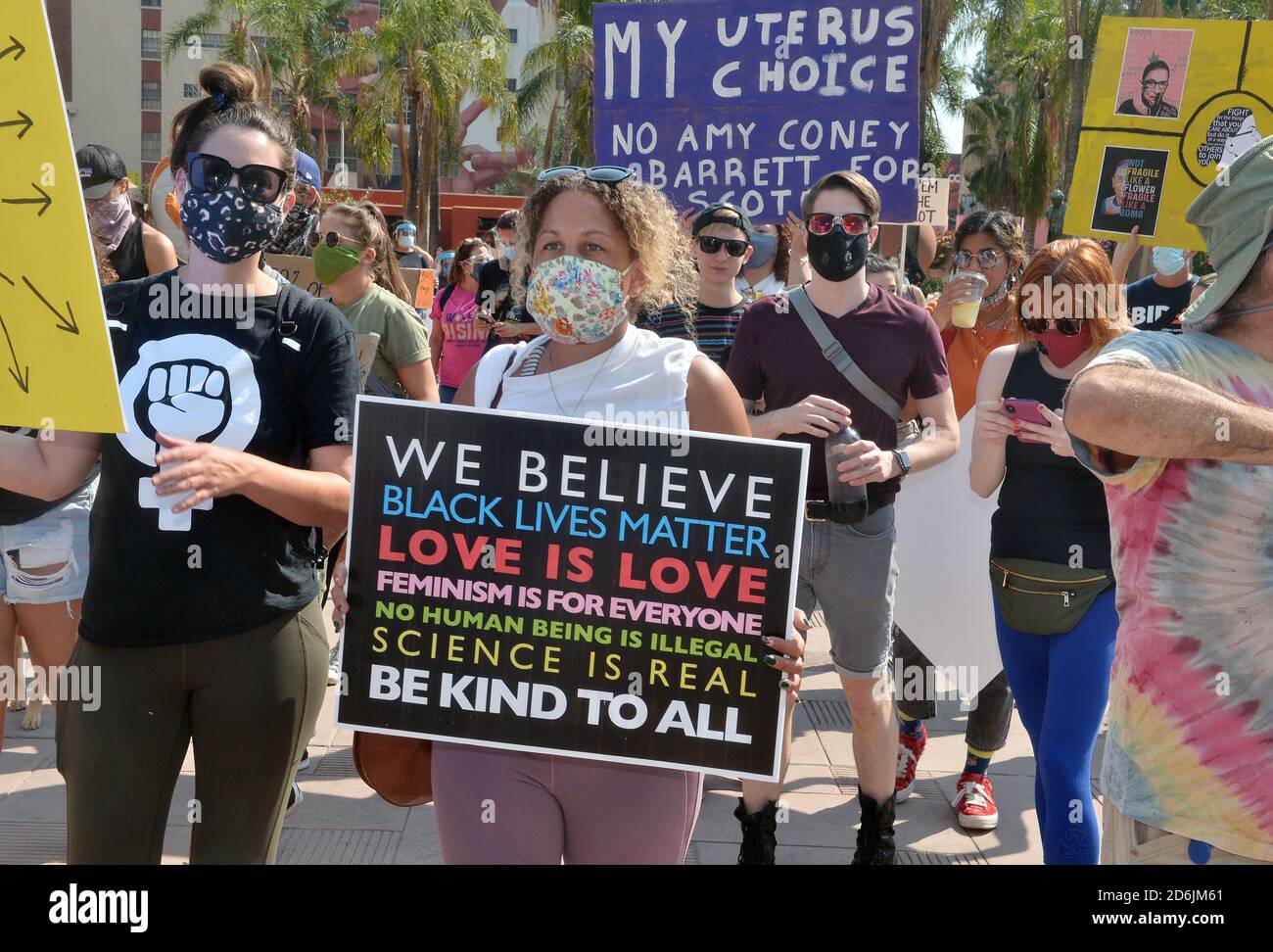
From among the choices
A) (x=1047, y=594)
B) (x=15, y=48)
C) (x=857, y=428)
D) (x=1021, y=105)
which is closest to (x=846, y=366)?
(x=857, y=428)

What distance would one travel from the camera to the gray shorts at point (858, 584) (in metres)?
4.07

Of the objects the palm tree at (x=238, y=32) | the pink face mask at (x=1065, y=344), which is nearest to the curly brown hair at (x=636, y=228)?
the pink face mask at (x=1065, y=344)

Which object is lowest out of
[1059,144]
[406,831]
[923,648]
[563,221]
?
[406,831]

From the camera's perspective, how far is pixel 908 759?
4.97 meters

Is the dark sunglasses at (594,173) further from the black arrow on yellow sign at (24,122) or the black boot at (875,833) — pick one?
the black boot at (875,833)

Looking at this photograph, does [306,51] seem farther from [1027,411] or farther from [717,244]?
[1027,411]

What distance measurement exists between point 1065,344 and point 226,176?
8.31 feet

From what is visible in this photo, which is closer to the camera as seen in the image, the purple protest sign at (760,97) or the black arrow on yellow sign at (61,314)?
the black arrow on yellow sign at (61,314)

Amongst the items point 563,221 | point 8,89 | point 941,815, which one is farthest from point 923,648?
point 8,89

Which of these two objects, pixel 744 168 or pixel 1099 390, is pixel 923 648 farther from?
pixel 1099 390

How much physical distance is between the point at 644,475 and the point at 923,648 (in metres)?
2.88

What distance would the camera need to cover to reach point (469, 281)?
9234 millimetres

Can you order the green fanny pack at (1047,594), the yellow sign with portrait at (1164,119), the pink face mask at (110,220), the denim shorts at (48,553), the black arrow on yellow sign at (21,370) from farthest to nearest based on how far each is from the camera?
the pink face mask at (110,220) < the yellow sign with portrait at (1164,119) < the denim shorts at (48,553) < the green fanny pack at (1047,594) < the black arrow on yellow sign at (21,370)

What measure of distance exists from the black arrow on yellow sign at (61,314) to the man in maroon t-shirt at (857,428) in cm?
221
